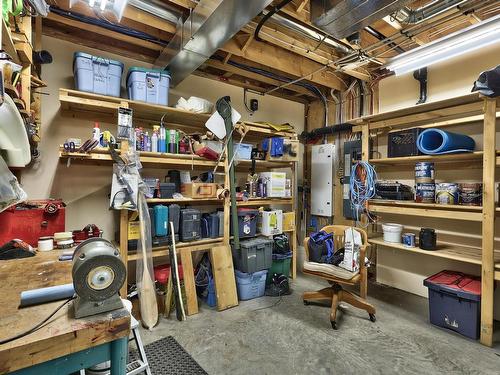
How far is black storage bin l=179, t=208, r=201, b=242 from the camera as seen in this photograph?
2.94 metres

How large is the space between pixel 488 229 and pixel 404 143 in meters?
1.15

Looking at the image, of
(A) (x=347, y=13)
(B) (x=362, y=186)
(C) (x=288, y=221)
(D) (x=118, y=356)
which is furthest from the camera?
(C) (x=288, y=221)

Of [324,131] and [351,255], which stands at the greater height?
[324,131]

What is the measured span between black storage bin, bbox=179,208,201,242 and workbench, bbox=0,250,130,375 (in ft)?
6.18

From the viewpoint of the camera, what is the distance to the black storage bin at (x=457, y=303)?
231 cm

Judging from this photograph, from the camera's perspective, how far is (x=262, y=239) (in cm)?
342

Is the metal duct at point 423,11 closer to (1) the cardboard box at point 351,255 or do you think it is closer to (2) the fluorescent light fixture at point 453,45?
(2) the fluorescent light fixture at point 453,45

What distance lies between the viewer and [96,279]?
908 mm

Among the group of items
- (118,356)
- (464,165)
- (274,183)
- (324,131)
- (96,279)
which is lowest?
(118,356)

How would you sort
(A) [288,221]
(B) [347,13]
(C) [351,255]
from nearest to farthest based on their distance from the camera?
(B) [347,13]
(C) [351,255]
(A) [288,221]

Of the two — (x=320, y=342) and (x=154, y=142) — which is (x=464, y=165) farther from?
(x=154, y=142)

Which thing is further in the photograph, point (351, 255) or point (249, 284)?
point (249, 284)

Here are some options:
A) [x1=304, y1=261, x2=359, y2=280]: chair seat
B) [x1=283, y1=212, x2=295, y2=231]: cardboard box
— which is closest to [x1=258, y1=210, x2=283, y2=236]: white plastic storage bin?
[x1=283, y1=212, x2=295, y2=231]: cardboard box

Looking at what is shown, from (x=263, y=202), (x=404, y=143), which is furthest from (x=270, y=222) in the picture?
(x=404, y=143)
